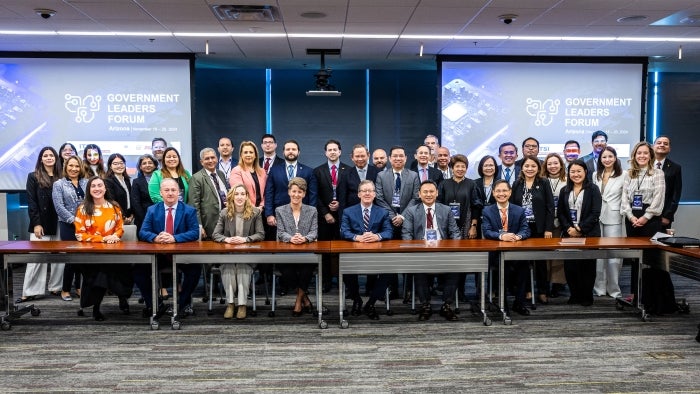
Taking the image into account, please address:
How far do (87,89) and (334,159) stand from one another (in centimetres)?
412

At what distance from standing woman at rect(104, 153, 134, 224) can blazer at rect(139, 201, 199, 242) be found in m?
1.13

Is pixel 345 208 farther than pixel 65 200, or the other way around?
pixel 345 208

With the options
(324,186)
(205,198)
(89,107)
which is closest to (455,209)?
(324,186)

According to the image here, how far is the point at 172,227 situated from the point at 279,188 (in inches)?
47.8

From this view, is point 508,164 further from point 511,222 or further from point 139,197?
point 139,197

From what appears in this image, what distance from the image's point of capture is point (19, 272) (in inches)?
299

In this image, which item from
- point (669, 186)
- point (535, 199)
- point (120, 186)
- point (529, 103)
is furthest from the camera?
point (529, 103)

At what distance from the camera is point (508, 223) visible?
206 inches

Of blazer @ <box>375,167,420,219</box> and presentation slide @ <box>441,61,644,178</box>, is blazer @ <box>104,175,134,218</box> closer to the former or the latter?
blazer @ <box>375,167,420,219</box>

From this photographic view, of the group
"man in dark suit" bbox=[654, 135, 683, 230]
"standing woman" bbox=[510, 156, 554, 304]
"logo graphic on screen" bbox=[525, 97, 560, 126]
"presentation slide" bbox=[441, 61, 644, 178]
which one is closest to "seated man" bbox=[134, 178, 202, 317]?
"standing woman" bbox=[510, 156, 554, 304]

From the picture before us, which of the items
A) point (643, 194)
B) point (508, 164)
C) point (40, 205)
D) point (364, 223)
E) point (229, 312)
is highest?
point (508, 164)

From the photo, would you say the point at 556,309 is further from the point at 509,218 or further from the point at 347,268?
the point at 347,268

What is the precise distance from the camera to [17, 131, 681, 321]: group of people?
5059 millimetres

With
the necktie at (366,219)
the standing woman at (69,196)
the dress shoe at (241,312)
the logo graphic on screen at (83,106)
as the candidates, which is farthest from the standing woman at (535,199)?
the logo graphic on screen at (83,106)
